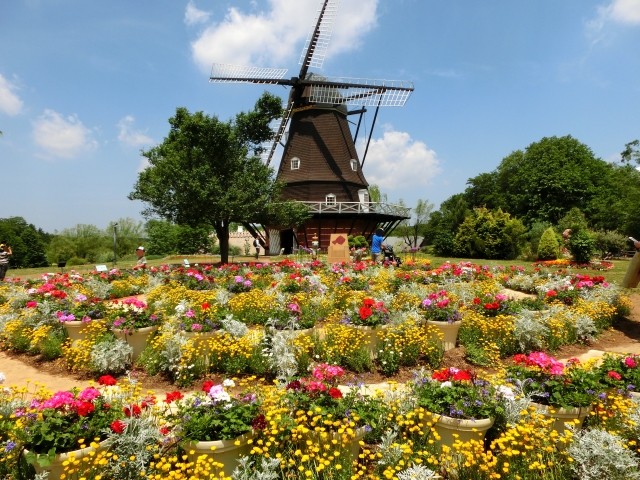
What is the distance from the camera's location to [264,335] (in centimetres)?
537

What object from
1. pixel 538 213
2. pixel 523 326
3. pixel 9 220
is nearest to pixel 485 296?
pixel 523 326

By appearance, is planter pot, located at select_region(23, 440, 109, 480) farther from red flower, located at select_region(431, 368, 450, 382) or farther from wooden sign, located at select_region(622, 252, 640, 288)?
wooden sign, located at select_region(622, 252, 640, 288)

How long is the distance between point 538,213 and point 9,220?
187ft

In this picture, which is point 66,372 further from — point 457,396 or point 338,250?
point 338,250

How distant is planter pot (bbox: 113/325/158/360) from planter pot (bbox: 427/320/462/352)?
162 inches

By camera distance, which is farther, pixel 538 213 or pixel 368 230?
pixel 538 213

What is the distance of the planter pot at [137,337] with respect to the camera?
5512 millimetres

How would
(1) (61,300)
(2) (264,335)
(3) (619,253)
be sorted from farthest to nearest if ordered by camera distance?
(3) (619,253) < (1) (61,300) < (2) (264,335)

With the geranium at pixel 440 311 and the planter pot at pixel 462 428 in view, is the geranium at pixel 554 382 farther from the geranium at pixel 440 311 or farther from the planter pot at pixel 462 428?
the geranium at pixel 440 311

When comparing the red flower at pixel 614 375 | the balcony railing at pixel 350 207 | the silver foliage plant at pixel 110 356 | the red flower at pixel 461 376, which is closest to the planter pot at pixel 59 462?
the silver foliage plant at pixel 110 356

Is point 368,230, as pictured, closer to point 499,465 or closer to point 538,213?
point 538,213

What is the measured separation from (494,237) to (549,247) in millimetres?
4218

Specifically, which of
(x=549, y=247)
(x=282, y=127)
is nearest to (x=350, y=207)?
(x=282, y=127)

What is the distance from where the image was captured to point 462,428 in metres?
3.16
